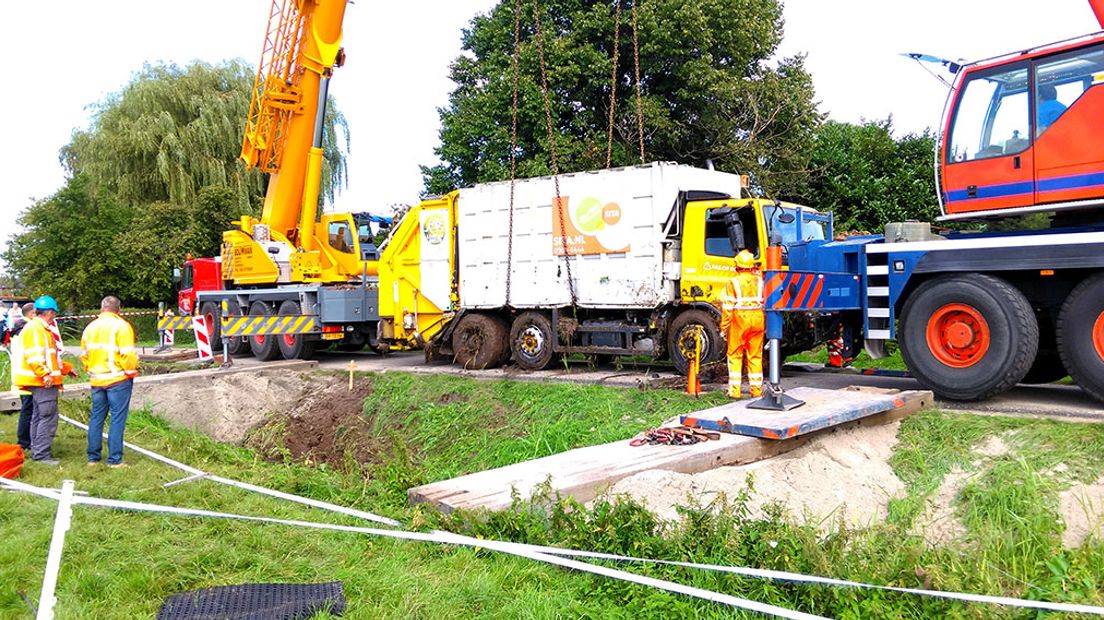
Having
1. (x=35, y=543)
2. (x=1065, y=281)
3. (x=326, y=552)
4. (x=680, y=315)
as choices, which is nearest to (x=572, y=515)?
(x=326, y=552)

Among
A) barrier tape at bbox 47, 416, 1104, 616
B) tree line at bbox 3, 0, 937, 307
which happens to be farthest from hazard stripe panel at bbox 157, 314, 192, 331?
barrier tape at bbox 47, 416, 1104, 616

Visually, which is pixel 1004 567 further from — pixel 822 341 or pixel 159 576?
pixel 822 341

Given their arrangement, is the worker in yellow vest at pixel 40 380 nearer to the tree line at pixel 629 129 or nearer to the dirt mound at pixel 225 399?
the dirt mound at pixel 225 399

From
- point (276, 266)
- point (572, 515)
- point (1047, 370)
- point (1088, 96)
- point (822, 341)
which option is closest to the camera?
point (572, 515)

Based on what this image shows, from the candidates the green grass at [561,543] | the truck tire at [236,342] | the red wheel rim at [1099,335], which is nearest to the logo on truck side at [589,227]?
the green grass at [561,543]

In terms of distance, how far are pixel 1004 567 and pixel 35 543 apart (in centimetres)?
571

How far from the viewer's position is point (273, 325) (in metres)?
16.2

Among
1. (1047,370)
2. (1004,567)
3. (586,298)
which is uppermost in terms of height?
(586,298)

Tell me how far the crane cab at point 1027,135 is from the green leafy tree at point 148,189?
22908 millimetres

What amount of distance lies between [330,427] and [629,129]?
12.9 metres

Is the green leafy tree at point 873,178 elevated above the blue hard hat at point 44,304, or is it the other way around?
the green leafy tree at point 873,178

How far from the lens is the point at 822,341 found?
11.0m

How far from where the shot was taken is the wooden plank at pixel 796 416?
6453 millimetres

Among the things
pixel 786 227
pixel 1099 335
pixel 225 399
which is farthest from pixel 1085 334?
pixel 225 399
